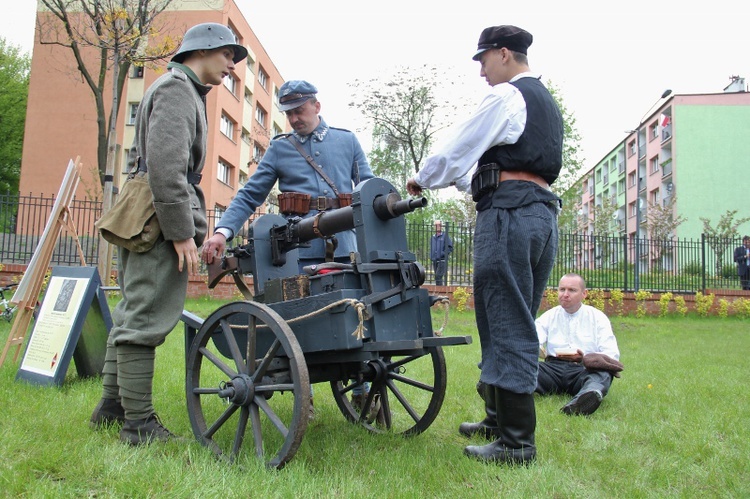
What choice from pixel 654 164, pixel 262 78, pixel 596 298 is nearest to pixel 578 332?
pixel 596 298

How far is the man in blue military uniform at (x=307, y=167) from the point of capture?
4059 millimetres

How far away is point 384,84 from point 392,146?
3261mm

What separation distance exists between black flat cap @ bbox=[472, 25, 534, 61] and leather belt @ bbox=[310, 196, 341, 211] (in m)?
1.30

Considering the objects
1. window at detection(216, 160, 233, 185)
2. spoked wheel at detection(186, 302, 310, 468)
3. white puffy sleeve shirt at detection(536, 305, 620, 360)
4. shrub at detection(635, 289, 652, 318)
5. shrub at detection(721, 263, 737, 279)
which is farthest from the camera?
window at detection(216, 160, 233, 185)

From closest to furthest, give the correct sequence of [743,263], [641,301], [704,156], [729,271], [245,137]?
[641,301]
[729,271]
[743,263]
[245,137]
[704,156]

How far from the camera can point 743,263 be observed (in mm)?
17953

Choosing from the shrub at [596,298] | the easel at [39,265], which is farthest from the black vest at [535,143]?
the shrub at [596,298]

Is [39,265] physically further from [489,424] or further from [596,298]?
[596,298]

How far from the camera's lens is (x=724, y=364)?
25.0 ft

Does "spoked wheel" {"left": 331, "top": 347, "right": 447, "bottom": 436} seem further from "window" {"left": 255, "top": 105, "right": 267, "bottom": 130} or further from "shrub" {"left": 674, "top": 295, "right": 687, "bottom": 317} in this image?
"window" {"left": 255, "top": 105, "right": 267, "bottom": 130}

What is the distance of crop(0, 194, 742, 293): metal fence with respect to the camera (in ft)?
46.2

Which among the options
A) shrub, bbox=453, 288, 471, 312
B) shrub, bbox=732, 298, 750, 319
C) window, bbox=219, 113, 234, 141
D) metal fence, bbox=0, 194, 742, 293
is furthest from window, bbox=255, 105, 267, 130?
shrub, bbox=732, 298, 750, 319

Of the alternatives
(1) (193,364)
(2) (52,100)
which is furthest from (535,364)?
(2) (52,100)

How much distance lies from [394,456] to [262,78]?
41.4 meters
